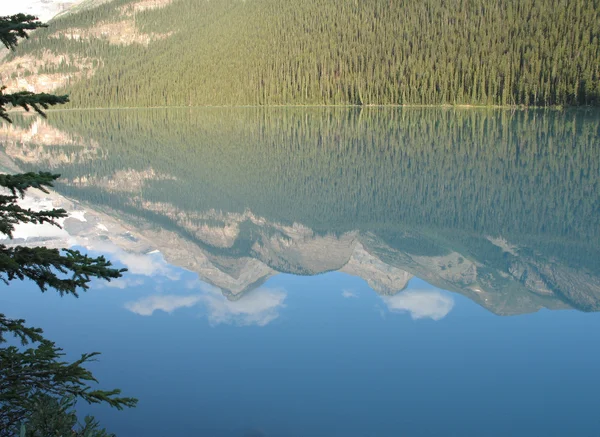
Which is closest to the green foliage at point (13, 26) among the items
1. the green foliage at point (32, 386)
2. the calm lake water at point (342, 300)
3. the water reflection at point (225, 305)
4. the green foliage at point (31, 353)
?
the green foliage at point (31, 353)

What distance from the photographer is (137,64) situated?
14150 cm

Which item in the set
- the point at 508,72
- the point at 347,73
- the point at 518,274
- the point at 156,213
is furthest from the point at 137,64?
the point at 518,274


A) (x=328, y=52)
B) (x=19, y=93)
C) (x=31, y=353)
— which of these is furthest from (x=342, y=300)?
(x=328, y=52)

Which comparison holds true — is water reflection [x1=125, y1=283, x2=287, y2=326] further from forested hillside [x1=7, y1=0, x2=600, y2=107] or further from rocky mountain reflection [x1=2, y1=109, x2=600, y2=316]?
forested hillside [x1=7, y1=0, x2=600, y2=107]

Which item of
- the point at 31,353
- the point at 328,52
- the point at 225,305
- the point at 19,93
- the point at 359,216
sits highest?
the point at 328,52

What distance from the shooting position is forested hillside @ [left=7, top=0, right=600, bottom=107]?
71.2 m

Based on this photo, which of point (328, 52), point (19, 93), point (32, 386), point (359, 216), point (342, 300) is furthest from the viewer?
point (328, 52)

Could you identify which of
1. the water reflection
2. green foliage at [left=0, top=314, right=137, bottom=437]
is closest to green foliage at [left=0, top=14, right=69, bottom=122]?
green foliage at [left=0, top=314, right=137, bottom=437]

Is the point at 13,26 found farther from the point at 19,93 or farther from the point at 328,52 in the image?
the point at 328,52

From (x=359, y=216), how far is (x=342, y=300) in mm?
6395

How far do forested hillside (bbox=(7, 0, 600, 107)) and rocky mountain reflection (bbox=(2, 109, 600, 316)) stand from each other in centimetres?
4423

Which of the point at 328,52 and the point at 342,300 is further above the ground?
the point at 328,52

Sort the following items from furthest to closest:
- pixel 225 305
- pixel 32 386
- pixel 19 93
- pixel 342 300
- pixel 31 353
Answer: pixel 342 300 < pixel 225 305 < pixel 19 93 < pixel 31 353 < pixel 32 386

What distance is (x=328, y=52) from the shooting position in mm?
103938
